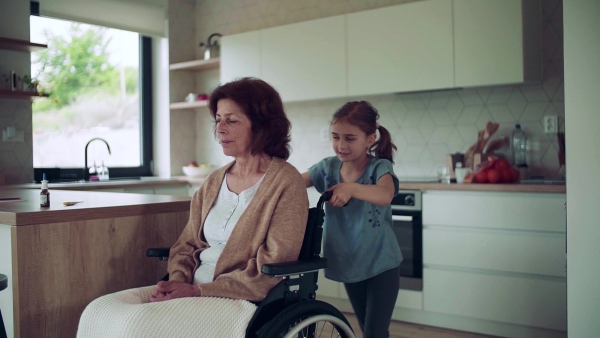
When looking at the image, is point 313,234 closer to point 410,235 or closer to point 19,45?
point 410,235

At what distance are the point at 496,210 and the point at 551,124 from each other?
2.30 feet

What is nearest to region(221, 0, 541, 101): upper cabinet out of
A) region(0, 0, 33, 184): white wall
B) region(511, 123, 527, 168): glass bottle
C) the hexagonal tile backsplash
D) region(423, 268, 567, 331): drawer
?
the hexagonal tile backsplash

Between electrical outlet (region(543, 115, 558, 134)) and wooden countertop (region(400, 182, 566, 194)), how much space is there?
1.85 feet

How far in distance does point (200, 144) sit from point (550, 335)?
3.36 meters

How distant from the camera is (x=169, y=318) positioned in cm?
152

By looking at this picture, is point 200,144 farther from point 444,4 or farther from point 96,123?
point 444,4

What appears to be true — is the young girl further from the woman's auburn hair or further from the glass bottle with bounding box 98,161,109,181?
the glass bottle with bounding box 98,161,109,181

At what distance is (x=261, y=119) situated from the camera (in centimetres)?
182

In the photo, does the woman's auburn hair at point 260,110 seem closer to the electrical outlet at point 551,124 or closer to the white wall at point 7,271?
the white wall at point 7,271

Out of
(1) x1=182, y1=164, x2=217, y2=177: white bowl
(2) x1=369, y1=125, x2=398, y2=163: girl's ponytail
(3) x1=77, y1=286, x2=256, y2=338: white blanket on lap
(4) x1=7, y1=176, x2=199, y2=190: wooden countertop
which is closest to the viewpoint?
(3) x1=77, y1=286, x2=256, y2=338: white blanket on lap

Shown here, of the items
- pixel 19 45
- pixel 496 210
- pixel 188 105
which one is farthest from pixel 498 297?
pixel 19 45

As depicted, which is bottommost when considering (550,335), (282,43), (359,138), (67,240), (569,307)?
(550,335)

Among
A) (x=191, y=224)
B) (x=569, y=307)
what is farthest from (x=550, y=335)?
(x=191, y=224)

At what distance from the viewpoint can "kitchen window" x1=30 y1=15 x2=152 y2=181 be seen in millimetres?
4477
